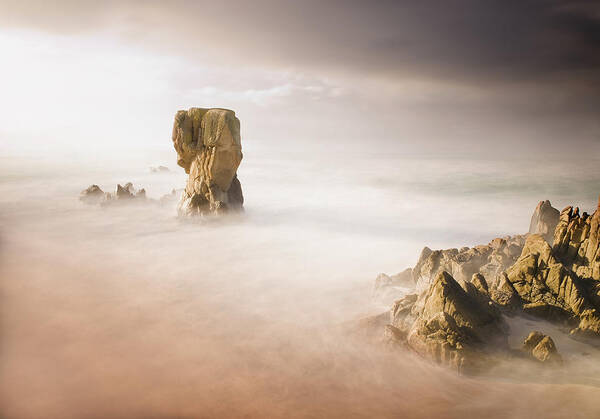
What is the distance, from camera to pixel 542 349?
957cm

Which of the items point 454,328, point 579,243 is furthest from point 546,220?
point 454,328

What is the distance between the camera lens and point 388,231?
1223 inches

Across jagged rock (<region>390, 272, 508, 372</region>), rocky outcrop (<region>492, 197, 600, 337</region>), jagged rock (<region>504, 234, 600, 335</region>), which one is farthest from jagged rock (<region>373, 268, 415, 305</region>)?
jagged rock (<region>504, 234, 600, 335</region>)

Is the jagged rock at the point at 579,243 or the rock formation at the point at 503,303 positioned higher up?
the jagged rock at the point at 579,243

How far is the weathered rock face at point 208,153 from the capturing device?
95.1 ft

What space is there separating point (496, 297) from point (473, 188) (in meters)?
53.2

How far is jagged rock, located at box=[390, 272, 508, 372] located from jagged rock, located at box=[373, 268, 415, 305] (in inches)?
139

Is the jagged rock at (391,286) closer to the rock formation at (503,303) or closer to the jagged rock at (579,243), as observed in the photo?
the rock formation at (503,303)

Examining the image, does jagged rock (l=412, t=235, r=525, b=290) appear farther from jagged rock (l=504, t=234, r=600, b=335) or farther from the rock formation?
jagged rock (l=504, t=234, r=600, b=335)

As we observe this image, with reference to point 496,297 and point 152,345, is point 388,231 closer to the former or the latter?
point 496,297

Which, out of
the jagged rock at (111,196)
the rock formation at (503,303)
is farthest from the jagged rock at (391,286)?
the jagged rock at (111,196)

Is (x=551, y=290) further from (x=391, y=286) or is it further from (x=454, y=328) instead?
(x=391, y=286)

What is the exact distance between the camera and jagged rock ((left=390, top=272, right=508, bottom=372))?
32.2 ft

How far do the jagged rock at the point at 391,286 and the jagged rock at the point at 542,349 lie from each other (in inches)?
220
